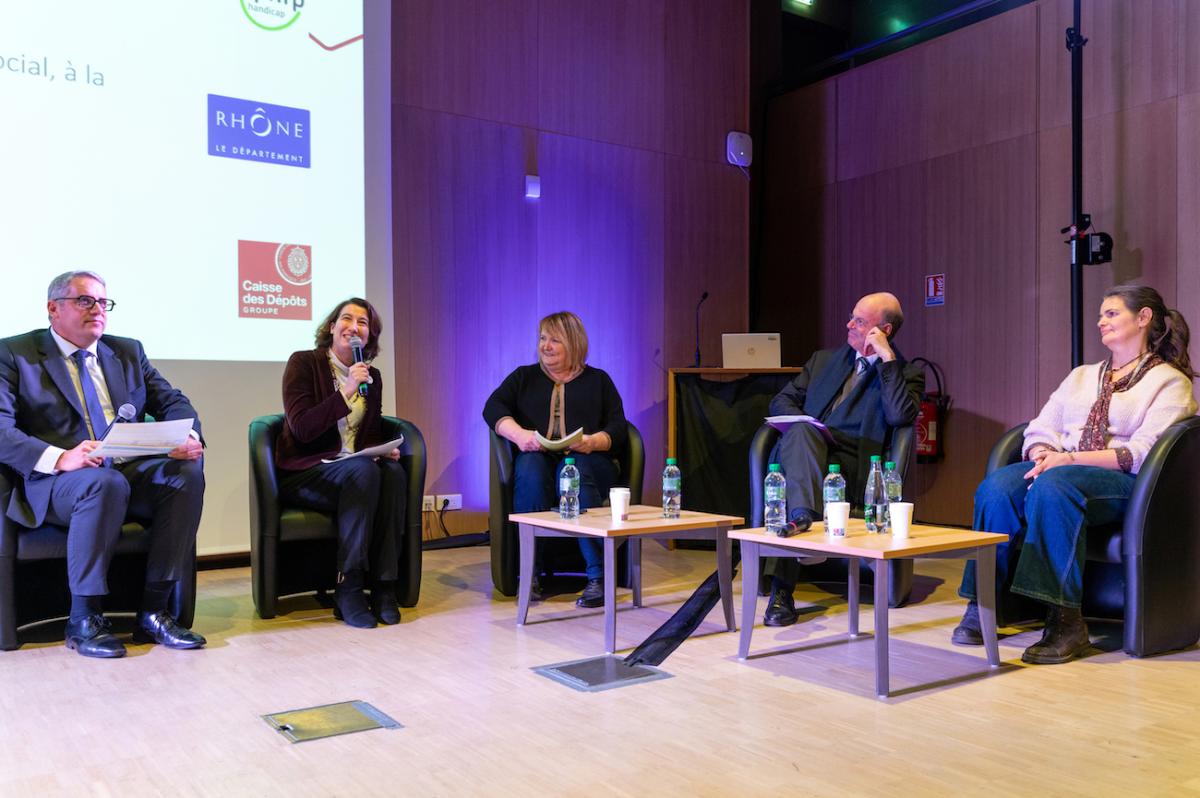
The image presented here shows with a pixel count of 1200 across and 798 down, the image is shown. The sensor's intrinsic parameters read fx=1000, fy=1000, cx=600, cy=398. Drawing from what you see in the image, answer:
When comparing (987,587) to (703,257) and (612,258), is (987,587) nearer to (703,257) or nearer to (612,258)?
(612,258)

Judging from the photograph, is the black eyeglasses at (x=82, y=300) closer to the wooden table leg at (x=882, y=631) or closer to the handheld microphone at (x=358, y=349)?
the handheld microphone at (x=358, y=349)

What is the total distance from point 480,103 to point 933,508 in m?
3.32

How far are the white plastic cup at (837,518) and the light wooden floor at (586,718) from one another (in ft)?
1.22

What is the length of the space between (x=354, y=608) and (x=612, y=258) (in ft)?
9.56

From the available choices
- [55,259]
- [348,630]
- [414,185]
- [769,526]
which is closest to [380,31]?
[414,185]

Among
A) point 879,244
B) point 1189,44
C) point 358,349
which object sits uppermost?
point 1189,44

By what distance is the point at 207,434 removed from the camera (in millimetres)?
4250

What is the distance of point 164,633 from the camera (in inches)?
116

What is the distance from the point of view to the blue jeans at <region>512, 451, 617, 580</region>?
3.68 m

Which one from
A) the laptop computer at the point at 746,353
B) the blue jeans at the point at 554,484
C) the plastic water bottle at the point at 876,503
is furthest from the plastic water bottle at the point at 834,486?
the laptop computer at the point at 746,353

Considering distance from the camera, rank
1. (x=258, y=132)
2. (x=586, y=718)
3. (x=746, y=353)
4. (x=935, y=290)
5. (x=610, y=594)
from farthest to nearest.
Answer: (x=935, y=290)
(x=746, y=353)
(x=258, y=132)
(x=610, y=594)
(x=586, y=718)

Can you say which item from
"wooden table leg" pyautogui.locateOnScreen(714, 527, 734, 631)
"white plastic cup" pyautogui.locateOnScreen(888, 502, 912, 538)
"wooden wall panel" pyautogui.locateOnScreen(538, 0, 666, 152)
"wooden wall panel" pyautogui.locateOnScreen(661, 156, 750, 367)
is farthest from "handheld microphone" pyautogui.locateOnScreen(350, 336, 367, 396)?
"wooden wall panel" pyautogui.locateOnScreen(661, 156, 750, 367)

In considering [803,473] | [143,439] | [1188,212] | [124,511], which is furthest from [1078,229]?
[124,511]

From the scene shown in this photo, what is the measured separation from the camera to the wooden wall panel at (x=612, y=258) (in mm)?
5418
